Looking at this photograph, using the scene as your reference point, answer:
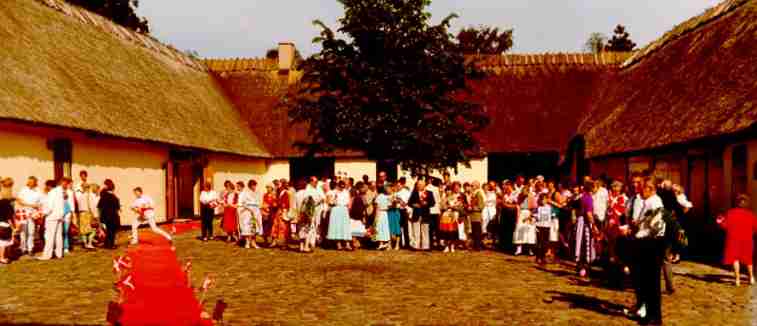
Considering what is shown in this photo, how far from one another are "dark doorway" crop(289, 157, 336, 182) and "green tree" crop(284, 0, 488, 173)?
30.0 feet

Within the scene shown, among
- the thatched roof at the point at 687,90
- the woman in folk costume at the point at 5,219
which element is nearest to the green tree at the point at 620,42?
the thatched roof at the point at 687,90

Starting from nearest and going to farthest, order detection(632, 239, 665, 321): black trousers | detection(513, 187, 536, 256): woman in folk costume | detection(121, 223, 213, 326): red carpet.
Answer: detection(121, 223, 213, 326): red carpet < detection(632, 239, 665, 321): black trousers < detection(513, 187, 536, 256): woman in folk costume

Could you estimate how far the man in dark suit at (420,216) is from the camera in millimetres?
17062

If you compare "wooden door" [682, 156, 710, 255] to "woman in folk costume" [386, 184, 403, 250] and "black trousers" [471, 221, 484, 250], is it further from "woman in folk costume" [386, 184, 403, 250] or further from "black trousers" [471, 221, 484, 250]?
"woman in folk costume" [386, 184, 403, 250]

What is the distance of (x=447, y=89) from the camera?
24.0 m

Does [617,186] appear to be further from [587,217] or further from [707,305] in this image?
[707,305]

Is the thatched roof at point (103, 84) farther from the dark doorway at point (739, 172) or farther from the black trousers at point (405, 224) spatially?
the dark doorway at point (739, 172)

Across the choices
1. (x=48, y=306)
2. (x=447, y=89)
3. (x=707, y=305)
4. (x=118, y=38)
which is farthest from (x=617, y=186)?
(x=118, y=38)

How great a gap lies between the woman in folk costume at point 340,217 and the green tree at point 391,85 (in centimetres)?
567

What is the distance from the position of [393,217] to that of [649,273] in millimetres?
9395

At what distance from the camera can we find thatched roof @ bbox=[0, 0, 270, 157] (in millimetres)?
18828

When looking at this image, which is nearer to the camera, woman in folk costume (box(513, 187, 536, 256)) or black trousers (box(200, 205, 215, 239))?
woman in folk costume (box(513, 187, 536, 256))

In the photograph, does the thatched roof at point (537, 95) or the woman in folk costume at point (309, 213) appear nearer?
the woman in folk costume at point (309, 213)

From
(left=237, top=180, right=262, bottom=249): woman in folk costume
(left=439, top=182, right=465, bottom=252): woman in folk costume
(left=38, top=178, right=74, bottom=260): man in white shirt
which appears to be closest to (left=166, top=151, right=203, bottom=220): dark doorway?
(left=237, top=180, right=262, bottom=249): woman in folk costume
